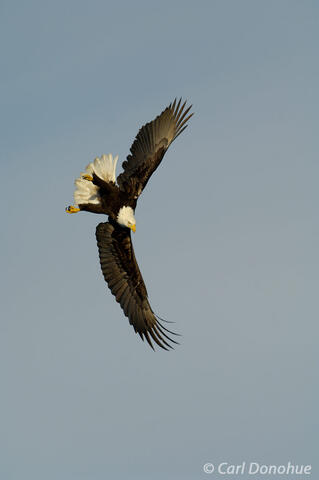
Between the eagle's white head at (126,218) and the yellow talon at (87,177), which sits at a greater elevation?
the yellow talon at (87,177)

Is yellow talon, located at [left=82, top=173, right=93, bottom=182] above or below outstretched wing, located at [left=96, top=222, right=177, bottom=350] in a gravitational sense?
above

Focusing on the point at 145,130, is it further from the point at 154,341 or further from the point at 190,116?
the point at 154,341

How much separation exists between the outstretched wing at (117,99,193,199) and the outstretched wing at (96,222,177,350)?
0.74 m

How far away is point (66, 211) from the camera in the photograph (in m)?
13.1

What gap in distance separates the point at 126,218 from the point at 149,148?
1.66 m

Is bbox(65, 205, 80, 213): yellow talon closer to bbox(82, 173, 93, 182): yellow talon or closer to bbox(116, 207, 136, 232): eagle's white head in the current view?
bbox(82, 173, 93, 182): yellow talon

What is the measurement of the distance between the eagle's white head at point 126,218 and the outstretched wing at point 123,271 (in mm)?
205

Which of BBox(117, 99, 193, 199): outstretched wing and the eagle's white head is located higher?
BBox(117, 99, 193, 199): outstretched wing

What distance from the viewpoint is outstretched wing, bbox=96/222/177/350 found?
13211mm

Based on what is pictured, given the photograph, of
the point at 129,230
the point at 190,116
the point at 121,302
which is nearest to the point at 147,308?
the point at 121,302

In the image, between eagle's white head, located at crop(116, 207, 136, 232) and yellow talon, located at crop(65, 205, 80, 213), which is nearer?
eagle's white head, located at crop(116, 207, 136, 232)

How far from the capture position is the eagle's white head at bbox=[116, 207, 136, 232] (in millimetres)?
12914

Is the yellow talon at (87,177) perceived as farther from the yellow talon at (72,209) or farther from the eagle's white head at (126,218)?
the eagle's white head at (126,218)

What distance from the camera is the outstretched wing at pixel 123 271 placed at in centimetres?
1321
